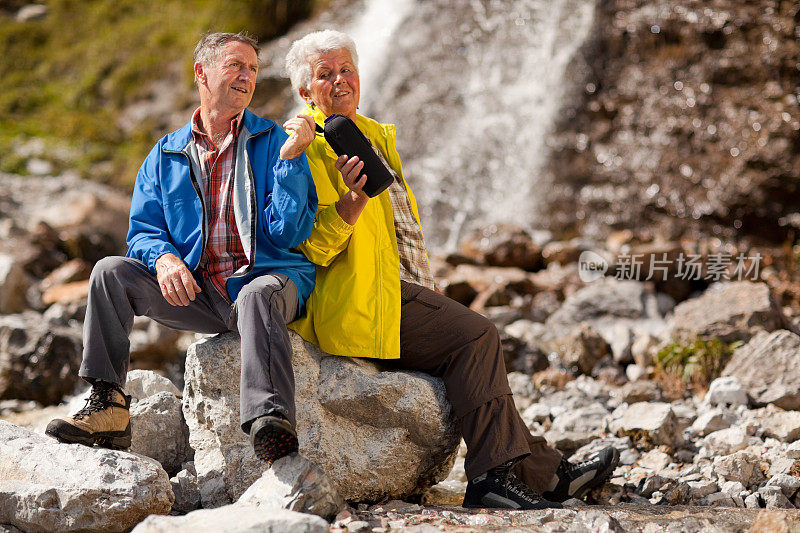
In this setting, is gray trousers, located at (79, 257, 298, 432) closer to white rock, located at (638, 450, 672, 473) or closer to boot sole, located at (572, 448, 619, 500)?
boot sole, located at (572, 448, 619, 500)

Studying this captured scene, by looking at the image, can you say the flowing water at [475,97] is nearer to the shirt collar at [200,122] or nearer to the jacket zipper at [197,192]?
the shirt collar at [200,122]

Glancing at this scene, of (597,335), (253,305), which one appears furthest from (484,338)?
(597,335)

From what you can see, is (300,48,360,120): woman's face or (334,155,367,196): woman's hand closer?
(334,155,367,196): woman's hand

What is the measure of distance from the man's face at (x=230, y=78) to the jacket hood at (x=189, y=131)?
70 mm

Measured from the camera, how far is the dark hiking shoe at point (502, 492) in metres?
3.40

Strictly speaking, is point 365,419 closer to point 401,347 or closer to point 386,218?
point 401,347

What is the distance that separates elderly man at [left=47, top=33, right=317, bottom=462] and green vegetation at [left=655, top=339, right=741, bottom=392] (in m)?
3.57

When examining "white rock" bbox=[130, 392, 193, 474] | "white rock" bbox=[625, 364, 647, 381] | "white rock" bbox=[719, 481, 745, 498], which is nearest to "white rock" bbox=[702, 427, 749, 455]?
"white rock" bbox=[719, 481, 745, 498]

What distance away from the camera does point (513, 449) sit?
3.47 m

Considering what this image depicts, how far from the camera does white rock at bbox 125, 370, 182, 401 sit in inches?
176

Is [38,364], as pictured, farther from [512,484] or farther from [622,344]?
[622,344]

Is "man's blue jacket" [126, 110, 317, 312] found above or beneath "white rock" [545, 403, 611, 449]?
above

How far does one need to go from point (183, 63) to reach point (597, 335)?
1408cm

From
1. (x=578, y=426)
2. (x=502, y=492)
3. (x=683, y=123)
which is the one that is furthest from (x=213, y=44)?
(x=683, y=123)
